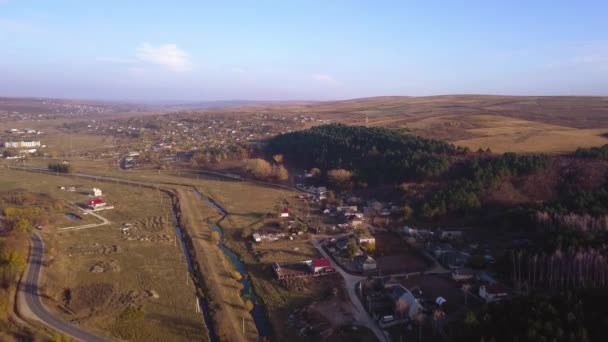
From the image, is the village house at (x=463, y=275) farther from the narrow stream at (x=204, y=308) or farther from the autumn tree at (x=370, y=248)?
the narrow stream at (x=204, y=308)

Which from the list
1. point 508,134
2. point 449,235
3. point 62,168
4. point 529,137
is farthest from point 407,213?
point 62,168

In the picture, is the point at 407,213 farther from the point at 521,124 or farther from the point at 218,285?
the point at 521,124

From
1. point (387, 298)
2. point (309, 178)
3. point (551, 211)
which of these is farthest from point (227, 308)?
point (309, 178)

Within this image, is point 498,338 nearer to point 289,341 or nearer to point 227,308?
point 289,341

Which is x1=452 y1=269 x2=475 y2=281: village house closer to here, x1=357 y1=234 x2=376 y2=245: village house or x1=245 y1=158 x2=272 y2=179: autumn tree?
x1=357 y1=234 x2=376 y2=245: village house

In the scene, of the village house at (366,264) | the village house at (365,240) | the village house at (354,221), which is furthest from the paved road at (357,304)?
the village house at (354,221)

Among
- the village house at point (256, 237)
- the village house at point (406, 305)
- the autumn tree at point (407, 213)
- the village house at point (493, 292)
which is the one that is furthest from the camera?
the autumn tree at point (407, 213)
